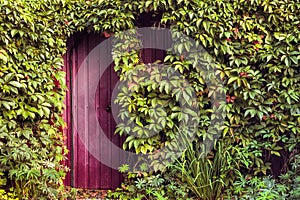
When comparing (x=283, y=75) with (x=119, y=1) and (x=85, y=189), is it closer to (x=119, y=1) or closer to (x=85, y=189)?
(x=119, y=1)

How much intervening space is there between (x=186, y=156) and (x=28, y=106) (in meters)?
1.78

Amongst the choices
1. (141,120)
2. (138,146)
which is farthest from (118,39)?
(138,146)

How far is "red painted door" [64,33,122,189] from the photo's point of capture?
4.41 meters

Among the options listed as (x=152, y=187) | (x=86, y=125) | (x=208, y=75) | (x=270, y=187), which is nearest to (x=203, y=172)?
(x=152, y=187)

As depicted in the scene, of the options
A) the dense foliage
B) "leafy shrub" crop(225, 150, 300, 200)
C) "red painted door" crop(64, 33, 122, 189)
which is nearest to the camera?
"leafy shrub" crop(225, 150, 300, 200)

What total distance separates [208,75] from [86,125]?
1.67 m

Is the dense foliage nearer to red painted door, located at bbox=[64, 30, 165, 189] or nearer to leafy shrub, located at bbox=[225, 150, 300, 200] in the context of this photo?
leafy shrub, located at bbox=[225, 150, 300, 200]

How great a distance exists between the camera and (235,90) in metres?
3.91

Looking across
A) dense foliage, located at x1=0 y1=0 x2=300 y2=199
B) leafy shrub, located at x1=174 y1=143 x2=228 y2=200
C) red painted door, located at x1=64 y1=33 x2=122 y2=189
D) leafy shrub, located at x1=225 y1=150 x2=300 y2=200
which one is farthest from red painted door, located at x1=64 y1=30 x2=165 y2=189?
leafy shrub, located at x1=225 y1=150 x2=300 y2=200

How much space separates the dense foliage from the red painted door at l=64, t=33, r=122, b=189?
354 millimetres

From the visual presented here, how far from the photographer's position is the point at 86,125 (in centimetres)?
446

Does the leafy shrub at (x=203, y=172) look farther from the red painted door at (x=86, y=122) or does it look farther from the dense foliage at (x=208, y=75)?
the red painted door at (x=86, y=122)

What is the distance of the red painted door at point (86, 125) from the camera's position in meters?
4.41

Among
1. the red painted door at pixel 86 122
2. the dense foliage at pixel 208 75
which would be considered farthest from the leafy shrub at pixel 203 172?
the red painted door at pixel 86 122
